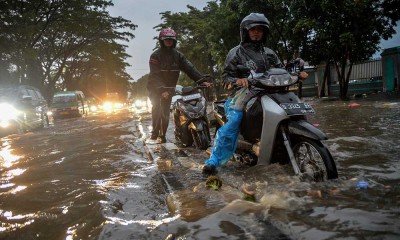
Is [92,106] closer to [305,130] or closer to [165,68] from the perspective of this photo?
[165,68]

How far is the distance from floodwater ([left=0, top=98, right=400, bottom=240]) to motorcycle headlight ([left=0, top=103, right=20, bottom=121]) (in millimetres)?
7522

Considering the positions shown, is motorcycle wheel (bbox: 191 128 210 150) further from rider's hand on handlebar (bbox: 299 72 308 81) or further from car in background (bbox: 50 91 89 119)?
car in background (bbox: 50 91 89 119)

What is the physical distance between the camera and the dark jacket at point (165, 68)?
670 centimetres

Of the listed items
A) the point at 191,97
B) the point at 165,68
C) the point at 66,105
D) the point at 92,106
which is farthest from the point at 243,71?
the point at 92,106

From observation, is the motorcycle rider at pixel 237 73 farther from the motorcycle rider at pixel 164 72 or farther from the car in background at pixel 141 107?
the car in background at pixel 141 107

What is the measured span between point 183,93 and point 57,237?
413 centimetres

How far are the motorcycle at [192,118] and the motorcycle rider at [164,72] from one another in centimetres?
29

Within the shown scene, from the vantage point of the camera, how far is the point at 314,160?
3414 millimetres

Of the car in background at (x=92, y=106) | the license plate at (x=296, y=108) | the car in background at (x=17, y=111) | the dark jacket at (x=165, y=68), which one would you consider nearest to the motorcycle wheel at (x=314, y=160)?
the license plate at (x=296, y=108)

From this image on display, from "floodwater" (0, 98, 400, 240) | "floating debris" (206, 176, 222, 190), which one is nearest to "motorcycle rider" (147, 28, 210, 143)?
"floodwater" (0, 98, 400, 240)

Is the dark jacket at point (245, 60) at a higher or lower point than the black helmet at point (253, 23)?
lower

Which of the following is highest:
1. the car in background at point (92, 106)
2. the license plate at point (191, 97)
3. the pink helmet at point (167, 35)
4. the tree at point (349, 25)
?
the tree at point (349, 25)

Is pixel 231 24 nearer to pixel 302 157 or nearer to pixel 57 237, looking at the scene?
pixel 302 157

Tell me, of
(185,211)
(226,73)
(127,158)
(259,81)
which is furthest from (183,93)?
(185,211)
